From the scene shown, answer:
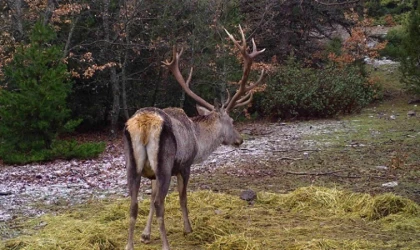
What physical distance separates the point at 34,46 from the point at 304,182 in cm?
583

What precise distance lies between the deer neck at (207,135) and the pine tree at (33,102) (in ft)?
16.3

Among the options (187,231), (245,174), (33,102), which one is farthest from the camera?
(33,102)

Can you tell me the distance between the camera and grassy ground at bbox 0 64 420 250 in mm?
6129

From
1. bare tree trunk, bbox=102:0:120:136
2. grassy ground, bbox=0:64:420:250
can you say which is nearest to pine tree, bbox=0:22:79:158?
bare tree trunk, bbox=102:0:120:136

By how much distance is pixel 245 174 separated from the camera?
973 cm

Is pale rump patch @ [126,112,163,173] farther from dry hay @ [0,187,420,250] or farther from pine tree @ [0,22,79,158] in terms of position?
pine tree @ [0,22,79,158]

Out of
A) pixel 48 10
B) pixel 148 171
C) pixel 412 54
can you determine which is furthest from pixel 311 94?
pixel 148 171

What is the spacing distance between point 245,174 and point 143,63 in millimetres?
7156

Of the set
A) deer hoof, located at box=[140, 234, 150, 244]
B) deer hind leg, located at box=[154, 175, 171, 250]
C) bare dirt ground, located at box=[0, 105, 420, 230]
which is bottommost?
bare dirt ground, located at box=[0, 105, 420, 230]

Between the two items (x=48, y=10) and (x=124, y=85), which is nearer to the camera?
(x=48, y=10)

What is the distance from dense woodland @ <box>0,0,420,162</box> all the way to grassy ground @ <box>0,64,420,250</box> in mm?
3816

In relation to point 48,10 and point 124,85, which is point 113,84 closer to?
point 124,85

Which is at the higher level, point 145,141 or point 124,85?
point 145,141

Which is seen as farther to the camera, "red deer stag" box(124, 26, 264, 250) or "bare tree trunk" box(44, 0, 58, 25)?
"bare tree trunk" box(44, 0, 58, 25)
